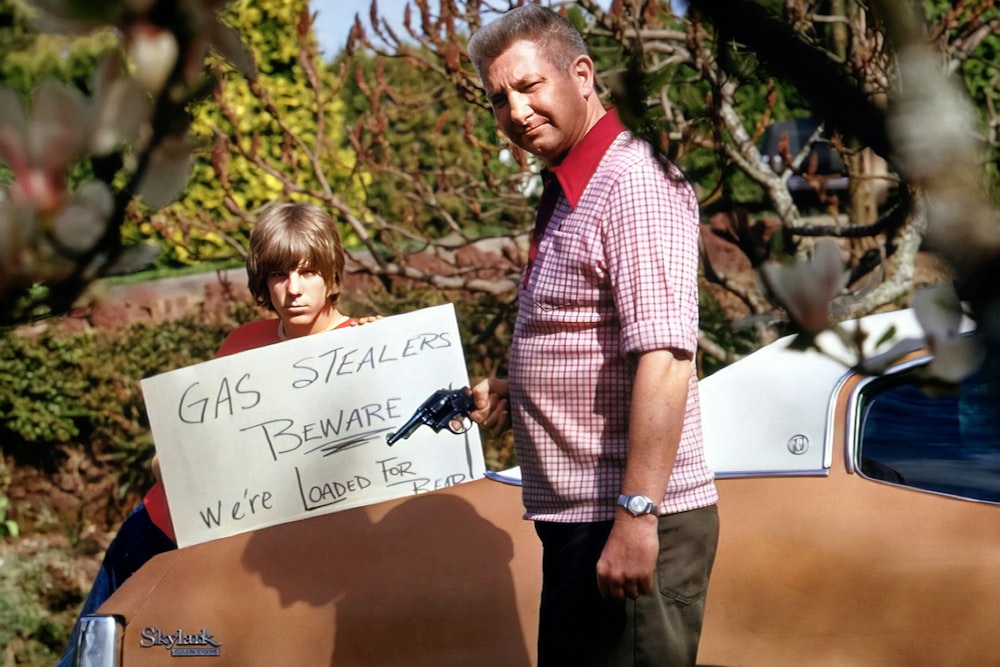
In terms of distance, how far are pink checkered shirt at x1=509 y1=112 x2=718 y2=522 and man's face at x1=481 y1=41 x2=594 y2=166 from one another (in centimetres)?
4

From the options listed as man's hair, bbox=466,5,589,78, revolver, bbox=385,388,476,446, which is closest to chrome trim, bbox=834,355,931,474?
revolver, bbox=385,388,476,446

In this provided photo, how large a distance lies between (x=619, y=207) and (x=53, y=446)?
4635 millimetres

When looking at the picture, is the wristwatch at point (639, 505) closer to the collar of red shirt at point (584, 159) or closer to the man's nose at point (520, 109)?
the collar of red shirt at point (584, 159)

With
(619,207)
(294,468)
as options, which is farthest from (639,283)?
(294,468)

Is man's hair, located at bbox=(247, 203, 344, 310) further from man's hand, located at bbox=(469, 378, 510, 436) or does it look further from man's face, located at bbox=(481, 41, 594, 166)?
man's face, located at bbox=(481, 41, 594, 166)

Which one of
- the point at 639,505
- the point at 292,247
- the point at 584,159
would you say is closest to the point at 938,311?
the point at 639,505

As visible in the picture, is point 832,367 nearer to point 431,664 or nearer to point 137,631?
point 431,664

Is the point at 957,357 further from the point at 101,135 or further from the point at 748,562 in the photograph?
the point at 748,562

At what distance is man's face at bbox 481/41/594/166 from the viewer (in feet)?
7.32

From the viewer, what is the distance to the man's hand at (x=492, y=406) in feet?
8.30

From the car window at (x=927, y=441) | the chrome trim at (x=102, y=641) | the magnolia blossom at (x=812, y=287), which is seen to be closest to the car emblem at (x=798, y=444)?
the car window at (x=927, y=441)

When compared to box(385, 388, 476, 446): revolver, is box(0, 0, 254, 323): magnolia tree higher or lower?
higher

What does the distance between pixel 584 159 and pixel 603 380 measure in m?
0.39

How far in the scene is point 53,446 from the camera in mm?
6027
